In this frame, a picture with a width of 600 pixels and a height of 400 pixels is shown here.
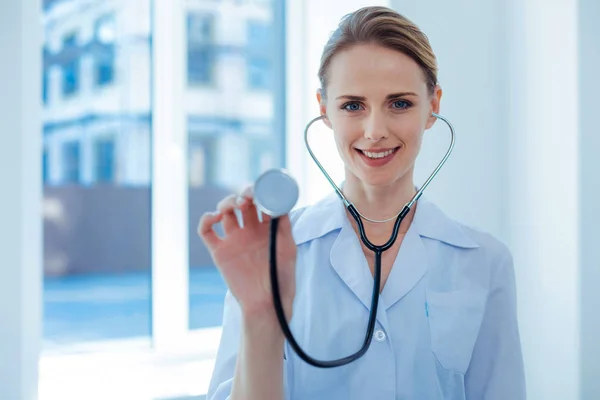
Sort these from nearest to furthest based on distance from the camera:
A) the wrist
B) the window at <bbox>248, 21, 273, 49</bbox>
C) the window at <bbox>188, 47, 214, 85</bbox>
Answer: the wrist < the window at <bbox>248, 21, 273, 49</bbox> < the window at <bbox>188, 47, 214, 85</bbox>

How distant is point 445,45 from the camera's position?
1.66 meters

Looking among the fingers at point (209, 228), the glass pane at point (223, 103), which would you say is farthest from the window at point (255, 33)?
the fingers at point (209, 228)

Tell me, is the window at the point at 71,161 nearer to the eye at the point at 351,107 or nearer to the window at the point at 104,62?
the window at the point at 104,62

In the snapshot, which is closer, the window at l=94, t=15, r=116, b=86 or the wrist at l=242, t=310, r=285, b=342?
the wrist at l=242, t=310, r=285, b=342

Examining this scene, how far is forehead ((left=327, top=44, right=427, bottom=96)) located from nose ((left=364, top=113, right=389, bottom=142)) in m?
0.05

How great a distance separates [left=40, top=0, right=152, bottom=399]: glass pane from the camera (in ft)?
7.98

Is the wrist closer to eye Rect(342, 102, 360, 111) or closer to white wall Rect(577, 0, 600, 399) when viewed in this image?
eye Rect(342, 102, 360, 111)

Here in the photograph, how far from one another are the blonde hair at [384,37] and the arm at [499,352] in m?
0.43

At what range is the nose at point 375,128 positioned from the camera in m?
0.93

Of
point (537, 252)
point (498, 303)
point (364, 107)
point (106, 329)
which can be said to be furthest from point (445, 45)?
point (106, 329)

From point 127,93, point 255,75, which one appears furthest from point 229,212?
point 255,75

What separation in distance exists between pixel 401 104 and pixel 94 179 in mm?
7907

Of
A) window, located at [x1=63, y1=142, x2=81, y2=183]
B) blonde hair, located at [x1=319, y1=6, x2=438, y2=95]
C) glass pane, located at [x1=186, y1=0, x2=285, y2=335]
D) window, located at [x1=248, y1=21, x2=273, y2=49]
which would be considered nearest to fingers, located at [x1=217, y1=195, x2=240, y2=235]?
blonde hair, located at [x1=319, y1=6, x2=438, y2=95]

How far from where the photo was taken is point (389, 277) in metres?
0.99
